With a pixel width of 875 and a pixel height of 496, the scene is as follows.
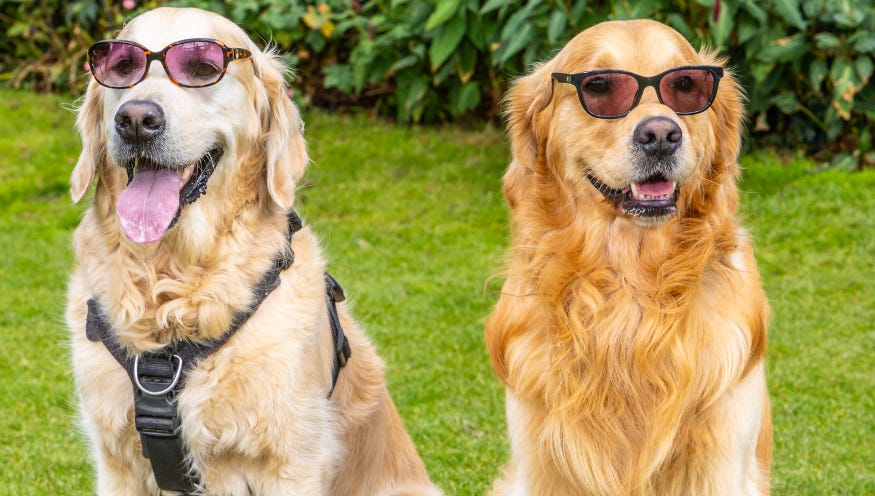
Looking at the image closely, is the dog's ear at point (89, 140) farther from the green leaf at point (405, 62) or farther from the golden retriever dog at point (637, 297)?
the green leaf at point (405, 62)

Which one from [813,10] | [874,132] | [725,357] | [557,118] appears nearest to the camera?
[725,357]

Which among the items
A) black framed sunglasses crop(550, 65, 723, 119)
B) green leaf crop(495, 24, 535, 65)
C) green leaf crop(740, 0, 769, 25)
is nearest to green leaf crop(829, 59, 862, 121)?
green leaf crop(740, 0, 769, 25)

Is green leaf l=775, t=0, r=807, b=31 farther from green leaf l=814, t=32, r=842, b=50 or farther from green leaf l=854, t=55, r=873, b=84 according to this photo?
green leaf l=854, t=55, r=873, b=84

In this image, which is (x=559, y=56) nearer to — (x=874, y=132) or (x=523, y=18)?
(x=523, y=18)

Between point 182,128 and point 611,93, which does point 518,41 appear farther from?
point 182,128

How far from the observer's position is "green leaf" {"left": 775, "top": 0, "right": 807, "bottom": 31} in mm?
6609

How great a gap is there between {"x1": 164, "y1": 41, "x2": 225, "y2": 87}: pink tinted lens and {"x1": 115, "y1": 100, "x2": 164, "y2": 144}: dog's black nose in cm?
14

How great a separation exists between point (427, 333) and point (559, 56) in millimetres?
2707

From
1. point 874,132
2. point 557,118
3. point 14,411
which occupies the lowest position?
point 14,411

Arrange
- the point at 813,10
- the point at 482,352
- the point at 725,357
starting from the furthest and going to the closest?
the point at 813,10 < the point at 482,352 < the point at 725,357

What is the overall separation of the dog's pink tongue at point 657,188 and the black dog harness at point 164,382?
3.45 feet

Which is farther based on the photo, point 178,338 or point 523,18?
point 523,18

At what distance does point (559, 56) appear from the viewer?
3.29 meters

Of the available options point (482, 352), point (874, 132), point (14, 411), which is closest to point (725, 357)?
point (482, 352)
